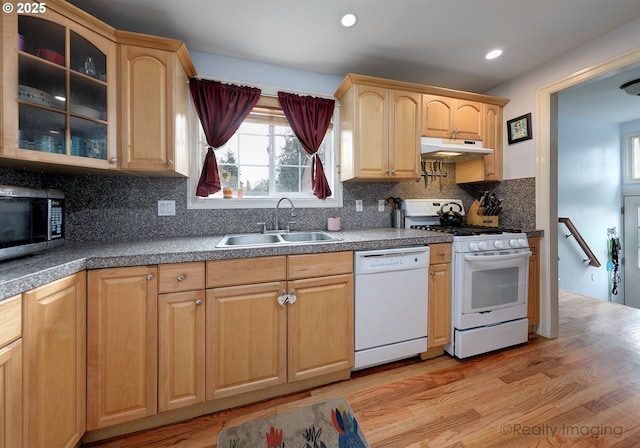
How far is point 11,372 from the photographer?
2.85 ft

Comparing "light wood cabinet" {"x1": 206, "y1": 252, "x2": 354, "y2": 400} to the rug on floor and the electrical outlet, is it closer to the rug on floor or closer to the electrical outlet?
the rug on floor

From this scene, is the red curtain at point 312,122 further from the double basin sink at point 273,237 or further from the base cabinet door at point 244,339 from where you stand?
the base cabinet door at point 244,339

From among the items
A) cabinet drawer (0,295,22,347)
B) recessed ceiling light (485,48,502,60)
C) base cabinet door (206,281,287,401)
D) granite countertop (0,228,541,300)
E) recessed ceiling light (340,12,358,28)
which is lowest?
base cabinet door (206,281,287,401)

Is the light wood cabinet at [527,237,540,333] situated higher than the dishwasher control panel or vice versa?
the dishwasher control panel

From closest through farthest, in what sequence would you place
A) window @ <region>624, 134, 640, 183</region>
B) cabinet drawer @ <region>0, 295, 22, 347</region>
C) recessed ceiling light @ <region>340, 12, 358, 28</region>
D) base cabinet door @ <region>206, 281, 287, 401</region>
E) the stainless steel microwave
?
cabinet drawer @ <region>0, 295, 22, 347</region>
the stainless steel microwave
base cabinet door @ <region>206, 281, 287, 401</region>
recessed ceiling light @ <region>340, 12, 358, 28</region>
window @ <region>624, 134, 640, 183</region>

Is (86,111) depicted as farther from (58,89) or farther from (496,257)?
(496,257)

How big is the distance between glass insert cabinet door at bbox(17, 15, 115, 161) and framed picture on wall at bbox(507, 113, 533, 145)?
3273 millimetres

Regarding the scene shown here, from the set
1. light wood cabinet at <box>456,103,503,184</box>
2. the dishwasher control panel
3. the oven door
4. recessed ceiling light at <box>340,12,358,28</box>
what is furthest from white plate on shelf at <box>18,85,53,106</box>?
light wood cabinet at <box>456,103,503,184</box>

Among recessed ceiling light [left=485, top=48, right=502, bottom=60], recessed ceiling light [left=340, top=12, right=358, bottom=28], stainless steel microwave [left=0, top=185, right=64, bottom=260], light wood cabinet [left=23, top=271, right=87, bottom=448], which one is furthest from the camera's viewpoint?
recessed ceiling light [left=485, top=48, right=502, bottom=60]

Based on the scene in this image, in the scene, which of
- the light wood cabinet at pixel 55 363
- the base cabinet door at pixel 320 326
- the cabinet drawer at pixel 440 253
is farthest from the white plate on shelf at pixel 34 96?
the cabinet drawer at pixel 440 253

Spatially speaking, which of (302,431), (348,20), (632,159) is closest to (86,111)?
(348,20)

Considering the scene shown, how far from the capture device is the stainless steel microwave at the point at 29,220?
1.05 metres

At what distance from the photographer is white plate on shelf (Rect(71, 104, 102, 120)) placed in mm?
1352

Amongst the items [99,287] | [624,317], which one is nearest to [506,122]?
[624,317]
